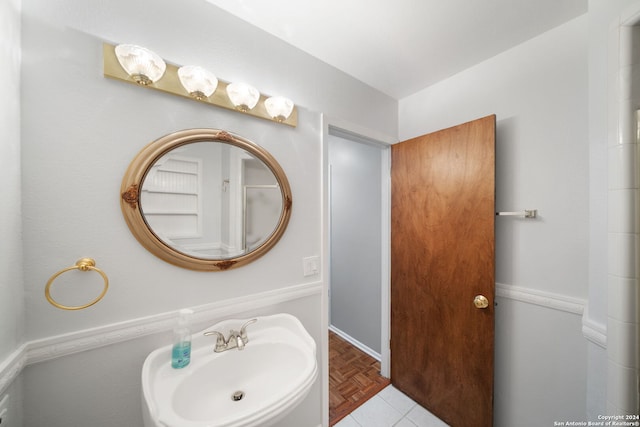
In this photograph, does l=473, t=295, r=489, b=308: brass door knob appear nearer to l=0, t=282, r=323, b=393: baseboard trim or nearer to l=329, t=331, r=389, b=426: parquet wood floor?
l=329, t=331, r=389, b=426: parquet wood floor

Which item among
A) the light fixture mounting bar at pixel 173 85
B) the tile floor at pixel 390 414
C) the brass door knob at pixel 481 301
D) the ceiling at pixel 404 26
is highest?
the ceiling at pixel 404 26

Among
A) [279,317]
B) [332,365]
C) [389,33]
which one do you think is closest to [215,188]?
[279,317]

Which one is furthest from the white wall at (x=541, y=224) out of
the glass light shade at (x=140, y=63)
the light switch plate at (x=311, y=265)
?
the glass light shade at (x=140, y=63)

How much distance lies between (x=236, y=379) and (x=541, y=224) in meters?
1.71

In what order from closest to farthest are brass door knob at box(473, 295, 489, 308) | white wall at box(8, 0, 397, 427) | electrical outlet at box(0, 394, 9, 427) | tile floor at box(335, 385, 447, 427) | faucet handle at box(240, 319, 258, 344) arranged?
electrical outlet at box(0, 394, 9, 427) < white wall at box(8, 0, 397, 427) < faucet handle at box(240, 319, 258, 344) < brass door knob at box(473, 295, 489, 308) < tile floor at box(335, 385, 447, 427)

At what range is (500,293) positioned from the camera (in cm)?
132

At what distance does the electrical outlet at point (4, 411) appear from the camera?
1.98ft

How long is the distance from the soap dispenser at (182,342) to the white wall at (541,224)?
1.68 metres

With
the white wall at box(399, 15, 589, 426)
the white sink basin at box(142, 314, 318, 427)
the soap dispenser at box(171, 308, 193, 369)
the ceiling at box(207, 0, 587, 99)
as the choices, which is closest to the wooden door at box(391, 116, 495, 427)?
the white wall at box(399, 15, 589, 426)

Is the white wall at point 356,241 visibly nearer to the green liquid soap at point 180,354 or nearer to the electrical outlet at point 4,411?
the green liquid soap at point 180,354

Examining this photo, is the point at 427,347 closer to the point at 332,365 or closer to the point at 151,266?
the point at 332,365

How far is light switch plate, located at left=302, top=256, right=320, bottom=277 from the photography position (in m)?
1.29

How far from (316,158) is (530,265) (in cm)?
136

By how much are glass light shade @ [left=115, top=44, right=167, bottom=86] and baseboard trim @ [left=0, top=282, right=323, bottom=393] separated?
929 millimetres
